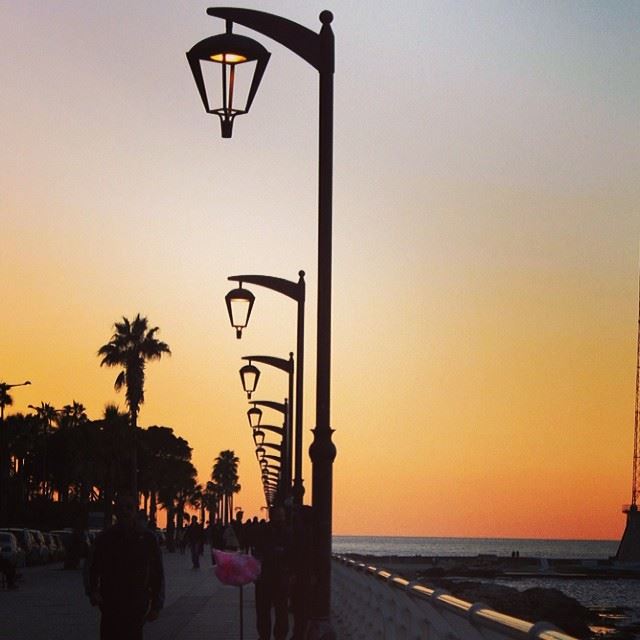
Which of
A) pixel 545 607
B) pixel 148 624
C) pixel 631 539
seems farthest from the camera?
pixel 631 539

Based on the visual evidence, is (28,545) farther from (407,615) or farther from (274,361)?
(407,615)

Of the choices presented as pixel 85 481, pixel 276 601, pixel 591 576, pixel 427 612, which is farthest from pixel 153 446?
pixel 427 612

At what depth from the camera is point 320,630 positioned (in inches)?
A: 475

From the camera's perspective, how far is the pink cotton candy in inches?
625

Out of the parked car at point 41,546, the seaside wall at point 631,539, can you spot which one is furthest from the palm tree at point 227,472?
the parked car at point 41,546

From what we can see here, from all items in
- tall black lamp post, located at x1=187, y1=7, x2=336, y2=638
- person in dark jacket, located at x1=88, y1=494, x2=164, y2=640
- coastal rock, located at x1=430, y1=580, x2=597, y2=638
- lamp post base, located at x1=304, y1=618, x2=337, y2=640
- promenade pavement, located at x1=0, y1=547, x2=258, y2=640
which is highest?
tall black lamp post, located at x1=187, y1=7, x2=336, y2=638

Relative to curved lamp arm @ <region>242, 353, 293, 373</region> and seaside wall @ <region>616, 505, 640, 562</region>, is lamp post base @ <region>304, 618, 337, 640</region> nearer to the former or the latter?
curved lamp arm @ <region>242, 353, 293, 373</region>

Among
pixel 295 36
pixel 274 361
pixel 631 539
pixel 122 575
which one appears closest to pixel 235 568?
pixel 122 575

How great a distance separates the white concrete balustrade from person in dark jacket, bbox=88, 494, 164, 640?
2.24m

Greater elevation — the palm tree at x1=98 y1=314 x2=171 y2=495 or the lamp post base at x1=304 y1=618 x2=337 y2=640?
the palm tree at x1=98 y1=314 x2=171 y2=495

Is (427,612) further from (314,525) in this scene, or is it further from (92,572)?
(92,572)

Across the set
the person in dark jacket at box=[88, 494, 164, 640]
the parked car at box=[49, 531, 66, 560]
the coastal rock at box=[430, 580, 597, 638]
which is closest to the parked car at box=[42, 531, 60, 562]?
the parked car at box=[49, 531, 66, 560]

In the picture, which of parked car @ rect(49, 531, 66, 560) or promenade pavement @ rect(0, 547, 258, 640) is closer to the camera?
promenade pavement @ rect(0, 547, 258, 640)

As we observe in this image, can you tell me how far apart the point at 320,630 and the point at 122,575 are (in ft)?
5.68
